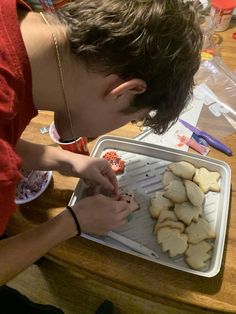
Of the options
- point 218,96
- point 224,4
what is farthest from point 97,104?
point 224,4

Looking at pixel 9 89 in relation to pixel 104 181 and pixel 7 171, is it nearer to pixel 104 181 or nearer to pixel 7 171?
pixel 7 171

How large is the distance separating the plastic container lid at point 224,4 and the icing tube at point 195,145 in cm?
50

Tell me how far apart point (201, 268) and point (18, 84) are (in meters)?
0.46

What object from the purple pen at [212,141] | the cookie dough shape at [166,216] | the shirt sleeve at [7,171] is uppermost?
the shirt sleeve at [7,171]

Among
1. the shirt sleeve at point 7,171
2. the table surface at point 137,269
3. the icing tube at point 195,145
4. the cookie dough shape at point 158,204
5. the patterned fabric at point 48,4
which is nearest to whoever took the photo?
the shirt sleeve at point 7,171

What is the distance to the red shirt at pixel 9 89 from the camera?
46 cm

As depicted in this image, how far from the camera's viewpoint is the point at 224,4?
1.06 meters

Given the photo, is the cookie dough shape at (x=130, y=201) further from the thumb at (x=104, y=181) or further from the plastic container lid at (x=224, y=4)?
the plastic container lid at (x=224, y=4)

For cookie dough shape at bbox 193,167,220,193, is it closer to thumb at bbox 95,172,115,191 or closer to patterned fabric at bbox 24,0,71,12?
thumb at bbox 95,172,115,191

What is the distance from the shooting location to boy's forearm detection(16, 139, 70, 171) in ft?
2.40

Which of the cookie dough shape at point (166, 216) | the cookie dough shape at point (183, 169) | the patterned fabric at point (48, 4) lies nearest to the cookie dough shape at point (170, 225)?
the cookie dough shape at point (166, 216)

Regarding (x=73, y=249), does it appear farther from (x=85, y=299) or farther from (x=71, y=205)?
(x=85, y=299)

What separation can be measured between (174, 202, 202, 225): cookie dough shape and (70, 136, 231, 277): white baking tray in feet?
0.09

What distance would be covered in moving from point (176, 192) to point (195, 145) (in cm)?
15
